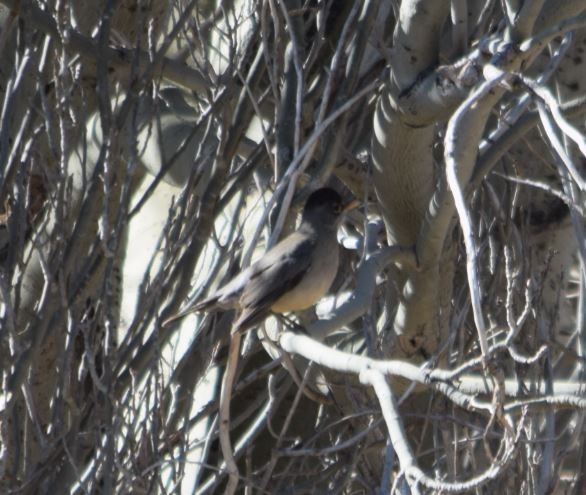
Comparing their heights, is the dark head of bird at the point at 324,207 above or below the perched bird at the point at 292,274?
above

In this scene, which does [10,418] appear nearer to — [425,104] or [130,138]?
[130,138]

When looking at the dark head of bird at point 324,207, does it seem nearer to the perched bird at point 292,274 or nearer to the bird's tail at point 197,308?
the perched bird at point 292,274

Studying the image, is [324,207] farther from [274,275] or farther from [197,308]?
[197,308]

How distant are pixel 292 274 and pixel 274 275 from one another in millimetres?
123

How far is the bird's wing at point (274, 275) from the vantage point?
4.36m

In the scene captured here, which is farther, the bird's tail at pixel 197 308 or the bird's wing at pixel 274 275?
the bird's tail at pixel 197 308

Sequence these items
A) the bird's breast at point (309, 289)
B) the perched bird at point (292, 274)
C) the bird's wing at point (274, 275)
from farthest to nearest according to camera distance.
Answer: the bird's breast at point (309, 289) → the perched bird at point (292, 274) → the bird's wing at point (274, 275)

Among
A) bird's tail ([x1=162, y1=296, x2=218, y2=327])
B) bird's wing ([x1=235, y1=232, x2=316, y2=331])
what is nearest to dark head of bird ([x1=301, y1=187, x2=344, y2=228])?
bird's wing ([x1=235, y1=232, x2=316, y2=331])

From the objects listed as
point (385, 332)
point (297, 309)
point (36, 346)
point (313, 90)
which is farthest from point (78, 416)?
point (313, 90)

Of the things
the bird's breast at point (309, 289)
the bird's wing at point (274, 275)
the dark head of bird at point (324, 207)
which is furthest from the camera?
the dark head of bird at point (324, 207)

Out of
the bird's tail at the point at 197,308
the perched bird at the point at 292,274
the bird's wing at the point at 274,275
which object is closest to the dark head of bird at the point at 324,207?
the perched bird at the point at 292,274

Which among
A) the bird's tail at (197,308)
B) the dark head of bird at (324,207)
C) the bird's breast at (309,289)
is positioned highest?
the dark head of bird at (324,207)

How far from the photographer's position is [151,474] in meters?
4.61

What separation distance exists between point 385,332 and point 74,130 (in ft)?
5.03
